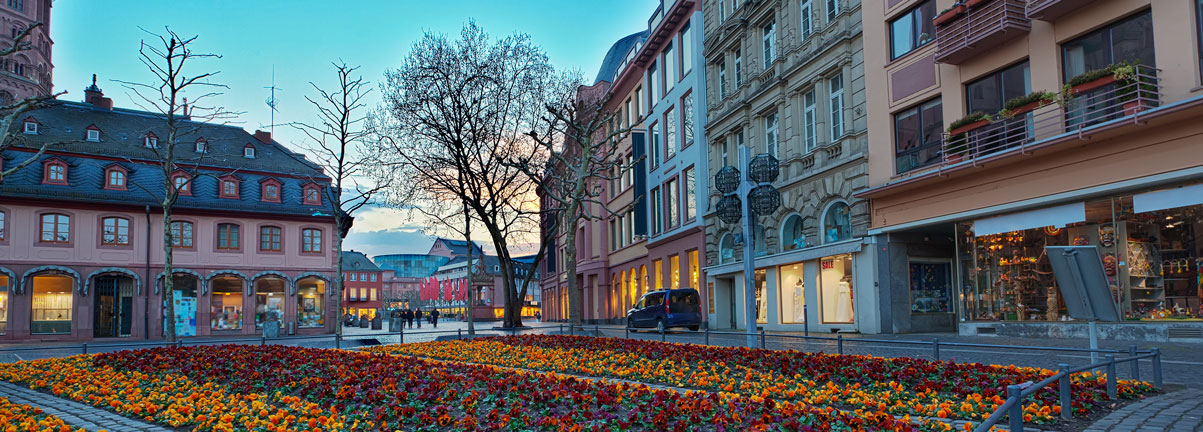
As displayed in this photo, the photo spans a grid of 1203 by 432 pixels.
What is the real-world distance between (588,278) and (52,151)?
33.9m

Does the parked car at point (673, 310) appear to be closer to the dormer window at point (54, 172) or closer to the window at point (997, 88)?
the window at point (997, 88)

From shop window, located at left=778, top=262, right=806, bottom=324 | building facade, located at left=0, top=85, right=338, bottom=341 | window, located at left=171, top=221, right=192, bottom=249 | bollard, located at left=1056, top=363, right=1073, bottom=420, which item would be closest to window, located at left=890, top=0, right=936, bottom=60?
shop window, located at left=778, top=262, right=806, bottom=324

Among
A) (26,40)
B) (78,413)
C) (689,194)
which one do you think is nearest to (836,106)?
(689,194)

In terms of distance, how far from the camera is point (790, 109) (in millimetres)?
29562

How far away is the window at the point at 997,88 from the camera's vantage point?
2039cm

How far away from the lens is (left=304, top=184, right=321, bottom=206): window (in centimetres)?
4547

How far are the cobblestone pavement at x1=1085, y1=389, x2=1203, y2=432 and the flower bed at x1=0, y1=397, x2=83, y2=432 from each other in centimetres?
877

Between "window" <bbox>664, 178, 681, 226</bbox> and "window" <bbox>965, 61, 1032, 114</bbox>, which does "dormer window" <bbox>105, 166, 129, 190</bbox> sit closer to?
"window" <bbox>664, 178, 681, 226</bbox>

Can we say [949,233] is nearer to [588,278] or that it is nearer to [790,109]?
[790,109]

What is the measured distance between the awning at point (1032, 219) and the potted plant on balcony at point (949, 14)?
511 centimetres

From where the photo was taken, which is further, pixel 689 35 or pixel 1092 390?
pixel 689 35

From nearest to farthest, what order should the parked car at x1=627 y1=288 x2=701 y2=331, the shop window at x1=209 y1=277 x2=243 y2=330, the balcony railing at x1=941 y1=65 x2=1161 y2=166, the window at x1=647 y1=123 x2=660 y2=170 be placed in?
the balcony railing at x1=941 y1=65 x2=1161 y2=166 → the parked car at x1=627 y1=288 x2=701 y2=331 → the shop window at x1=209 y1=277 x2=243 y2=330 → the window at x1=647 y1=123 x2=660 y2=170

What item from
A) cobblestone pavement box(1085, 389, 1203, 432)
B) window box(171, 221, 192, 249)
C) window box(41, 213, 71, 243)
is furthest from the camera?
window box(171, 221, 192, 249)

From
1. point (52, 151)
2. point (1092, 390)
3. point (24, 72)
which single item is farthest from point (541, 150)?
point (24, 72)
